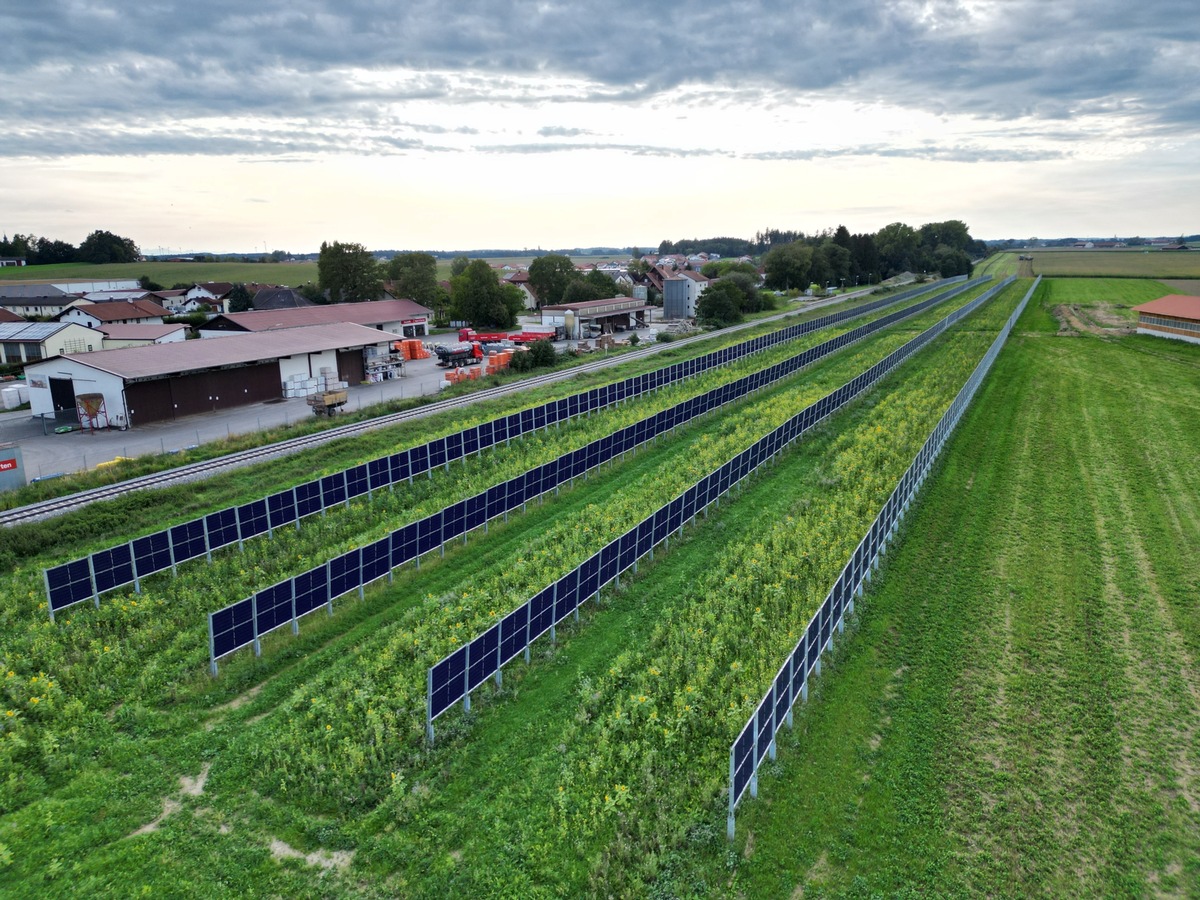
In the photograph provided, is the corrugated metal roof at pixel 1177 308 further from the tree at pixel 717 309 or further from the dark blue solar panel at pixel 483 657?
the dark blue solar panel at pixel 483 657

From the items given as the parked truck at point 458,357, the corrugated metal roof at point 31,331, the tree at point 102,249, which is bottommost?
the parked truck at point 458,357

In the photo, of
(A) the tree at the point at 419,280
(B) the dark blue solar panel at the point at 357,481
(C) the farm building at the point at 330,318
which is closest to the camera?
(B) the dark blue solar panel at the point at 357,481

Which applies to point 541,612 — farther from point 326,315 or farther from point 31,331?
point 31,331

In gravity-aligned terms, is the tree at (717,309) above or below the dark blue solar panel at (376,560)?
above

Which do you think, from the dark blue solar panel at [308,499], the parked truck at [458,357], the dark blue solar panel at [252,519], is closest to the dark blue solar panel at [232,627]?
the dark blue solar panel at [252,519]

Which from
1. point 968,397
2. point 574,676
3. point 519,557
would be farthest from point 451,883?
point 968,397

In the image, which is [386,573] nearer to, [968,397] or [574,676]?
[574,676]

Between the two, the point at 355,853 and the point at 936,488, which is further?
the point at 936,488
